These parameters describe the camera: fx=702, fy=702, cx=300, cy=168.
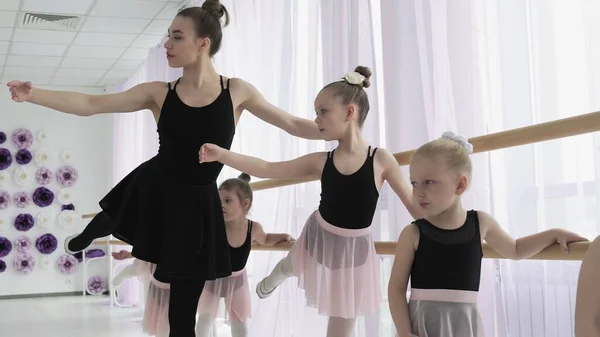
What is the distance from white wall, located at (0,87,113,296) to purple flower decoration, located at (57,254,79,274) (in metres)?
0.05

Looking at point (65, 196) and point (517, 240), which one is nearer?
point (517, 240)

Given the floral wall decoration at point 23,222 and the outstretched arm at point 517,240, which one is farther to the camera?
the floral wall decoration at point 23,222

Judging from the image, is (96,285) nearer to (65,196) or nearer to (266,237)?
(65,196)

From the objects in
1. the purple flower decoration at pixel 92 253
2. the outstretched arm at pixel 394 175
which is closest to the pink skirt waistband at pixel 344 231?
the outstretched arm at pixel 394 175

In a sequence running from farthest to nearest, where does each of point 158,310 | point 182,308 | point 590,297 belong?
point 158,310
point 182,308
point 590,297

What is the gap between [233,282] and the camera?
8.69ft

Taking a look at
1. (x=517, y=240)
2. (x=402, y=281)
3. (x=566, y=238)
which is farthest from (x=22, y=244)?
(x=566, y=238)

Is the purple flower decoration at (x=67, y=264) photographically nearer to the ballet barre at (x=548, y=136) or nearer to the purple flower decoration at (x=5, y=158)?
the purple flower decoration at (x=5, y=158)

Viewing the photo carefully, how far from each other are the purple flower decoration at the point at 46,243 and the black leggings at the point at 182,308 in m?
6.78

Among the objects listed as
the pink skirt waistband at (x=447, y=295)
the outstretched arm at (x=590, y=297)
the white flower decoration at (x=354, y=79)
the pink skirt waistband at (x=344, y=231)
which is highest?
the white flower decoration at (x=354, y=79)

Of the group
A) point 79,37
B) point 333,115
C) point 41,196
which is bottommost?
point 333,115

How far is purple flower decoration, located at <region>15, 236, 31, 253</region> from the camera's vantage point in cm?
814

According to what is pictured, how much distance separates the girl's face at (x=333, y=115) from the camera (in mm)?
1907

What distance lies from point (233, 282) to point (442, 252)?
51.0 inches
